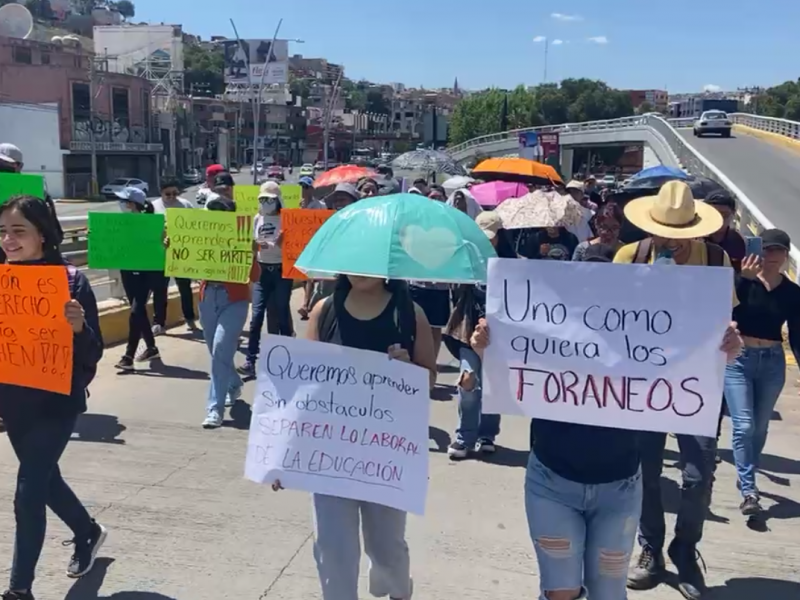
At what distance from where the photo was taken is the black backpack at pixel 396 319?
136 inches

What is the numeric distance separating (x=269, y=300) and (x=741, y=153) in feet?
124

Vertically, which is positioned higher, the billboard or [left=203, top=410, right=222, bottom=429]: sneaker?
the billboard

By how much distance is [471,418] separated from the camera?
6.11 m

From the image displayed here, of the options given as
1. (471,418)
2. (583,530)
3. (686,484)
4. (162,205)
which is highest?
(162,205)

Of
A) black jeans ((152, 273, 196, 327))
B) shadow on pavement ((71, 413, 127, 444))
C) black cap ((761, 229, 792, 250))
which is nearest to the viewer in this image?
black cap ((761, 229, 792, 250))

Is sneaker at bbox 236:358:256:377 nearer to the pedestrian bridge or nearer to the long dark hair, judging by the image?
the long dark hair

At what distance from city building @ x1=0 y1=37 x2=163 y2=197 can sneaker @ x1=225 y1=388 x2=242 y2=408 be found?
54.0 meters

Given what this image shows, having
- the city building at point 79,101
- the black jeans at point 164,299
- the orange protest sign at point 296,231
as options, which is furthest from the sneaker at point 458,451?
the city building at point 79,101

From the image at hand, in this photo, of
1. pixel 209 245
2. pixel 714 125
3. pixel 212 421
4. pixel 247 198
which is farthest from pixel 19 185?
pixel 714 125

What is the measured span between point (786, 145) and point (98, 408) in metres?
45.2

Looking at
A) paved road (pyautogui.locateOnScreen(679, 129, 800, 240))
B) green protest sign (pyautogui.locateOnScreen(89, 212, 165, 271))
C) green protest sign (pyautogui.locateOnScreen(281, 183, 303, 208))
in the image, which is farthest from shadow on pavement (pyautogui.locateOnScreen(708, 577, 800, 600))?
paved road (pyautogui.locateOnScreen(679, 129, 800, 240))

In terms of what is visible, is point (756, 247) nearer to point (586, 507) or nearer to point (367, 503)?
point (586, 507)

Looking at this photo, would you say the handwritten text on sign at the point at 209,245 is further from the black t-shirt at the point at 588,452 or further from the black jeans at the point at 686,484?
the black t-shirt at the point at 588,452

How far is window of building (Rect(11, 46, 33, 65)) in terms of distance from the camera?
60.0 m
